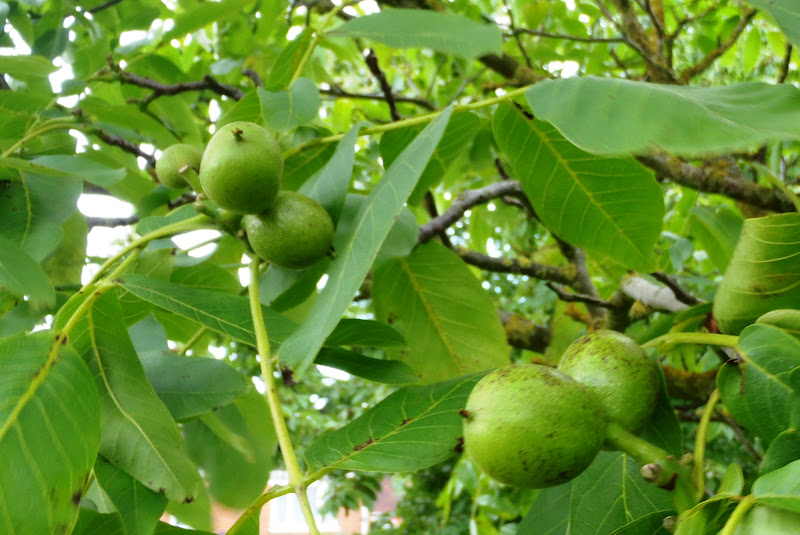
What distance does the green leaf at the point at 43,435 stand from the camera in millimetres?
768

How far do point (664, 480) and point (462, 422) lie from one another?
0.26 meters

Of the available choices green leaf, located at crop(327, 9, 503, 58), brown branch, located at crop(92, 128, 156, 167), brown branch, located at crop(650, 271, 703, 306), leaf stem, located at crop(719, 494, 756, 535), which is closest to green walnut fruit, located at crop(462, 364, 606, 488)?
leaf stem, located at crop(719, 494, 756, 535)

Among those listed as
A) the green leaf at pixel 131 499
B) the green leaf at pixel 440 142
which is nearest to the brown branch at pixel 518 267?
Answer: the green leaf at pixel 440 142

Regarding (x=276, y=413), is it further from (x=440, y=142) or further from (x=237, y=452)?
(x=237, y=452)

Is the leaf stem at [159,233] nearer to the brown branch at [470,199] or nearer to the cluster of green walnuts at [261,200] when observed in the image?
the cluster of green walnuts at [261,200]

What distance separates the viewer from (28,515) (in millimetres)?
759

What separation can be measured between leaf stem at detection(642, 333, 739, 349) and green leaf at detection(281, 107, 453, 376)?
43cm

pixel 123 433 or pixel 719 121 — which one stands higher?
pixel 719 121

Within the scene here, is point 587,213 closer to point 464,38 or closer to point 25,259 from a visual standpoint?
point 464,38

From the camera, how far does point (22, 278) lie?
42.4 inches

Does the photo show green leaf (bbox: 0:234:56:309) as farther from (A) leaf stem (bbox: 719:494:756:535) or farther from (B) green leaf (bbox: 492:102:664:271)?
(A) leaf stem (bbox: 719:494:756:535)

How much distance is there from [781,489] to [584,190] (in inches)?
29.5

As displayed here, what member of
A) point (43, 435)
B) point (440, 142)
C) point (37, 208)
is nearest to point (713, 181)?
point (440, 142)

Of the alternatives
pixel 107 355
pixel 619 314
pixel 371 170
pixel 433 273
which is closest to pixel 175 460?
pixel 107 355
